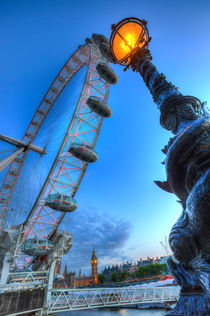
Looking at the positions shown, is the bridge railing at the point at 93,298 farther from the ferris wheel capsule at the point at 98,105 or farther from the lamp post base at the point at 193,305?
the ferris wheel capsule at the point at 98,105

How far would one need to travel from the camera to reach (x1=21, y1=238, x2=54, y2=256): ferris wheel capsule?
1675cm

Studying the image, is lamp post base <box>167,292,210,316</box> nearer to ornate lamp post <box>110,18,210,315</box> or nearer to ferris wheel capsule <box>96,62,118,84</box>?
ornate lamp post <box>110,18,210,315</box>

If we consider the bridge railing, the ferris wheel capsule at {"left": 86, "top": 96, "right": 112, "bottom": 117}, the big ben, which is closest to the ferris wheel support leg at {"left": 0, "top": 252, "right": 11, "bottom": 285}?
the bridge railing

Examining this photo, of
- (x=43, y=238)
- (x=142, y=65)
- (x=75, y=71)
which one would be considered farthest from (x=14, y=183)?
(x=142, y=65)

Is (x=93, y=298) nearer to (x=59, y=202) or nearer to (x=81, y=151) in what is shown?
(x=59, y=202)

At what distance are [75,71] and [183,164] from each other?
27517 millimetres

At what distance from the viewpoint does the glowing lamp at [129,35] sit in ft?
13.6

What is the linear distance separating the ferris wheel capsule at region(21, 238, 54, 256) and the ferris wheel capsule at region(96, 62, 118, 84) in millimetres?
17500

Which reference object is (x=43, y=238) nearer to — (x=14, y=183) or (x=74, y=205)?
(x=74, y=205)

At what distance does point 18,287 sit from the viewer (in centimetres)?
1280

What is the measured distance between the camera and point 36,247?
55.2 ft

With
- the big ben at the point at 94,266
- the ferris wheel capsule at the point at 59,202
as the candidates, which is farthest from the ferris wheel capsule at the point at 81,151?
the big ben at the point at 94,266

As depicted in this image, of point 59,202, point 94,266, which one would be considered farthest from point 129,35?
point 94,266

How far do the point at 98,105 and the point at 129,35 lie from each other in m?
12.9
